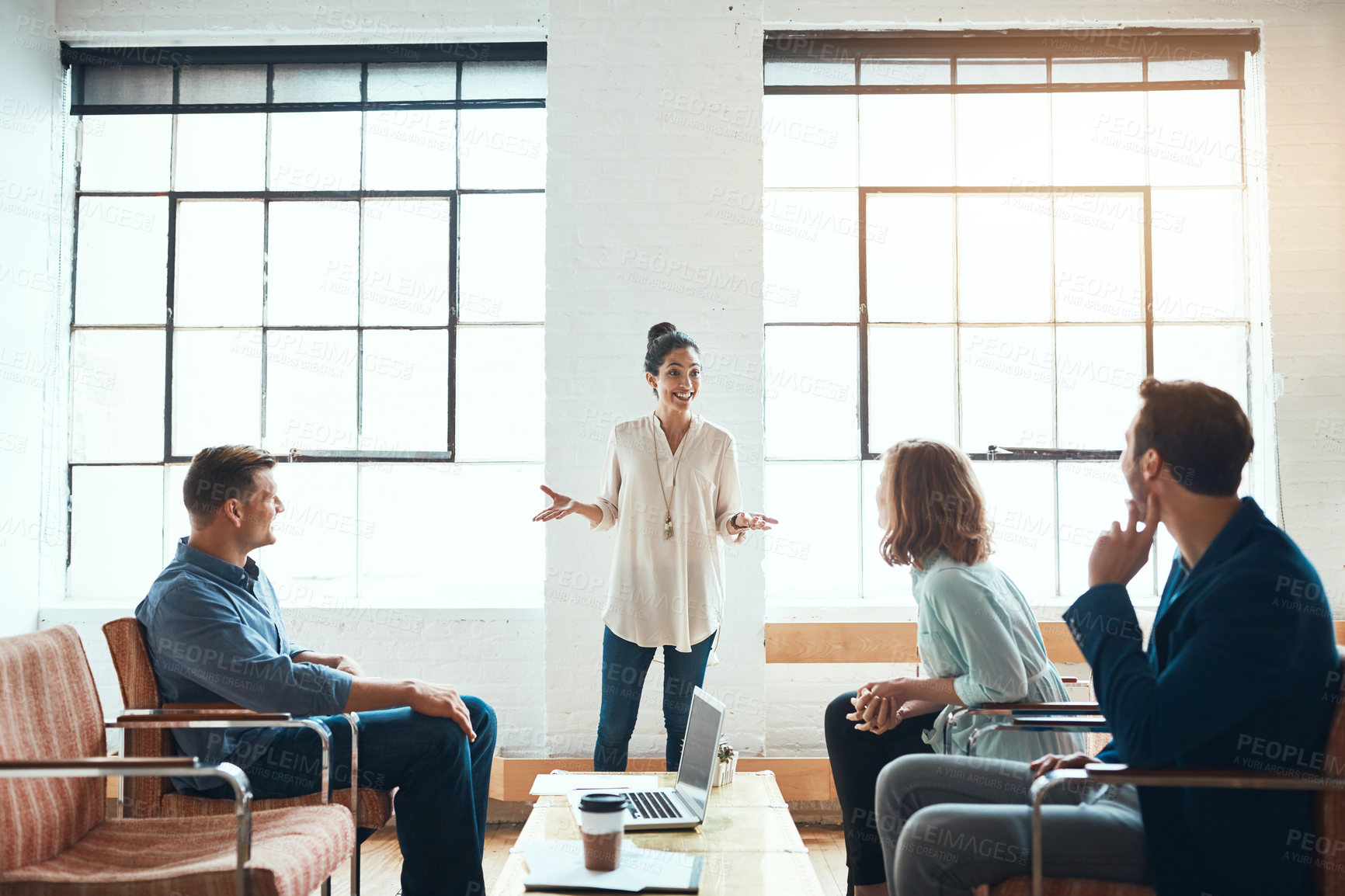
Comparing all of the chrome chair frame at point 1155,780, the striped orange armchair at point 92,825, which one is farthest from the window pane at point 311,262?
the chrome chair frame at point 1155,780

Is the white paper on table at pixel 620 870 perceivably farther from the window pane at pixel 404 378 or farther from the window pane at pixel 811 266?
the window pane at pixel 811 266

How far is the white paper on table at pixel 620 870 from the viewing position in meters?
1.69

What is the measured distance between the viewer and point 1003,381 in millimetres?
4164

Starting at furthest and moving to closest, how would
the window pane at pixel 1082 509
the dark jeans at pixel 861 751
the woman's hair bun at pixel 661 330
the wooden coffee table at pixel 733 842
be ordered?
the window pane at pixel 1082 509 < the woman's hair bun at pixel 661 330 < the dark jeans at pixel 861 751 < the wooden coffee table at pixel 733 842

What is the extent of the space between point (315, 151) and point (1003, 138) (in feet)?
9.88

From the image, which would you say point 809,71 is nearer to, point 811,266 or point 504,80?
point 811,266

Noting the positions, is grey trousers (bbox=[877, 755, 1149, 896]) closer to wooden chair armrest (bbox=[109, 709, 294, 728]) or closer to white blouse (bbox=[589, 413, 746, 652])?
wooden chair armrest (bbox=[109, 709, 294, 728])

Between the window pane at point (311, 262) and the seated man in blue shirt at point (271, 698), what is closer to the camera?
the seated man in blue shirt at point (271, 698)

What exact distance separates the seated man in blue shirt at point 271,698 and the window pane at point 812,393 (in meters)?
2.15

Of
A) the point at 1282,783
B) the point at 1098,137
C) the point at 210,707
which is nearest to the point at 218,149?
the point at 210,707

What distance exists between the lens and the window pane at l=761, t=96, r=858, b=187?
421 cm

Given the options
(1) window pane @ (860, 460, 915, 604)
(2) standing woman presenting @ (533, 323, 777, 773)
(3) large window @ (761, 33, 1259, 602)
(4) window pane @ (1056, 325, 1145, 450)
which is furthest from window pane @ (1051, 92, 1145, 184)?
(2) standing woman presenting @ (533, 323, 777, 773)

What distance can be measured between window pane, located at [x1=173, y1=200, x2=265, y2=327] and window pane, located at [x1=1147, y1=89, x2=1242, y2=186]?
391 cm

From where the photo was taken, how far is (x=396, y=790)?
94.8 inches
